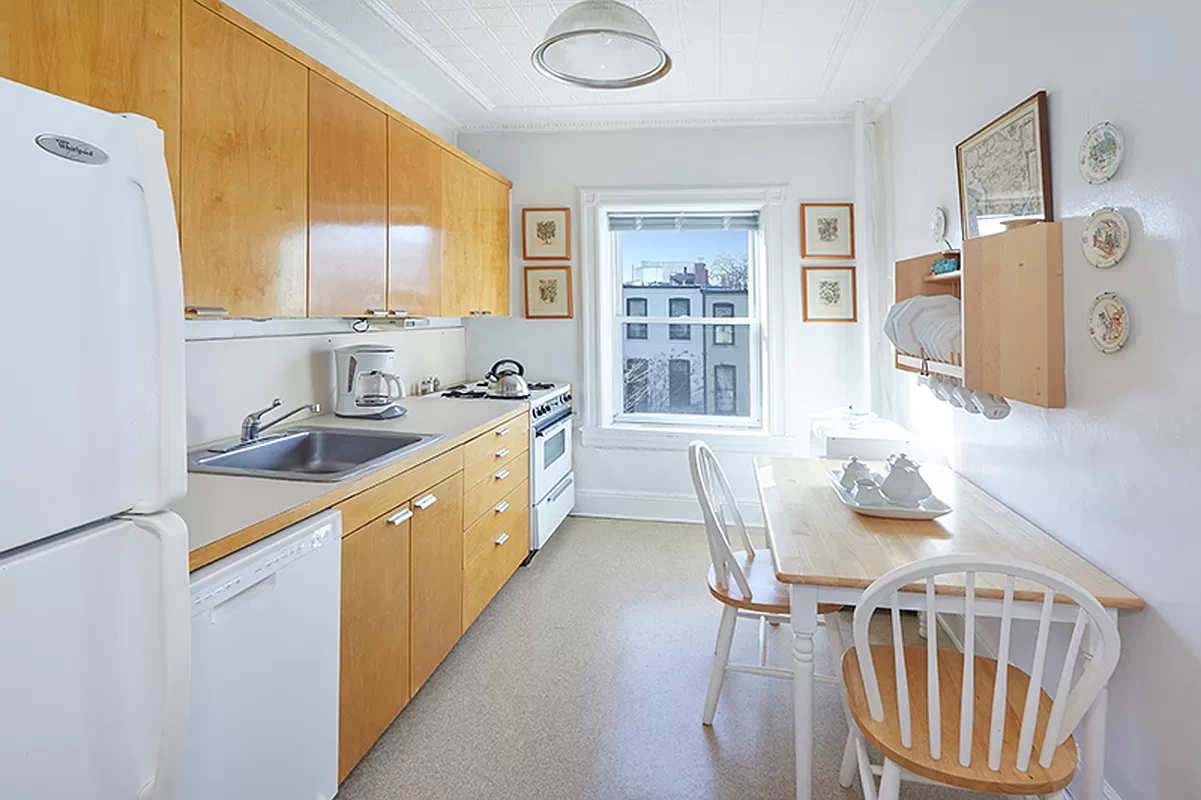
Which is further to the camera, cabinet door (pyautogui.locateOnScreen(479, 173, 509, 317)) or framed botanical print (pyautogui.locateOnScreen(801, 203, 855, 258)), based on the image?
framed botanical print (pyautogui.locateOnScreen(801, 203, 855, 258))

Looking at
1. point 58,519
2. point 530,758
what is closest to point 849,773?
point 530,758

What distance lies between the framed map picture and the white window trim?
5.16ft

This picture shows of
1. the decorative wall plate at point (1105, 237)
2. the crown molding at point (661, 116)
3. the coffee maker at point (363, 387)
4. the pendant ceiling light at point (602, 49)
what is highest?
the crown molding at point (661, 116)

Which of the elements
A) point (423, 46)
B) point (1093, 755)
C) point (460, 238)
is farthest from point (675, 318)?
point (1093, 755)

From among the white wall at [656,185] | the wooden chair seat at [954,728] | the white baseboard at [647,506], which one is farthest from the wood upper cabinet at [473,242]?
the wooden chair seat at [954,728]

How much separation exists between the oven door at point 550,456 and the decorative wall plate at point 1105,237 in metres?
2.55

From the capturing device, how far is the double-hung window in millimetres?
4414

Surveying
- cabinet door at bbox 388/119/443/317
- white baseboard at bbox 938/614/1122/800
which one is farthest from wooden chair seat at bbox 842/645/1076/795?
cabinet door at bbox 388/119/443/317

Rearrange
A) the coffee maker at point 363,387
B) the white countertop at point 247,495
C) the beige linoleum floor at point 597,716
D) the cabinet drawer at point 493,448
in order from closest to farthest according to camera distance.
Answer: the white countertop at point 247,495 < the beige linoleum floor at point 597,716 < the cabinet drawer at point 493,448 < the coffee maker at point 363,387

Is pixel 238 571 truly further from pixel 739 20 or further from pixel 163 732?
pixel 739 20

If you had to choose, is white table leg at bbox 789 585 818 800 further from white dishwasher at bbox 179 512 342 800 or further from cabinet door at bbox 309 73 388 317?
cabinet door at bbox 309 73 388 317

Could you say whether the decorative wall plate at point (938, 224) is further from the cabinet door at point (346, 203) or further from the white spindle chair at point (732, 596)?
the cabinet door at point (346, 203)

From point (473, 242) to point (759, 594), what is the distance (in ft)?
8.32

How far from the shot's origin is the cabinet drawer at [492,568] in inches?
107
